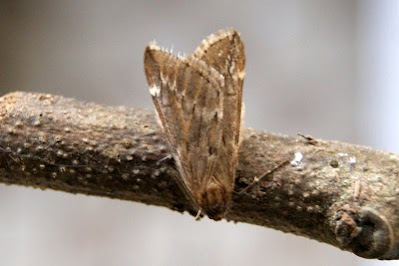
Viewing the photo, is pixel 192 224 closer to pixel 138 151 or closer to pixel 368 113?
pixel 368 113

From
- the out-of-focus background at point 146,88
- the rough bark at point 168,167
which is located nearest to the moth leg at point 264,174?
the rough bark at point 168,167

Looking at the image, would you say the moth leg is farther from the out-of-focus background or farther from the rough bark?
the out-of-focus background

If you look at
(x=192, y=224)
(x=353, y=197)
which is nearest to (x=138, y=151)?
(x=353, y=197)

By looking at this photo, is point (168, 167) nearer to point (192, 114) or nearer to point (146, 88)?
point (192, 114)

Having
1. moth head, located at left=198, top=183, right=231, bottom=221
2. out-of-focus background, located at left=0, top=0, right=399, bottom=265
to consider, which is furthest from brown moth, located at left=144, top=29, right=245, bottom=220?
out-of-focus background, located at left=0, top=0, right=399, bottom=265

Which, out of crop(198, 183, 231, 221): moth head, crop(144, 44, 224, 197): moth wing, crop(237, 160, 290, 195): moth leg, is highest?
crop(144, 44, 224, 197): moth wing

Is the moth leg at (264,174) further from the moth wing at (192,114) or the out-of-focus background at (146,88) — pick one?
the out-of-focus background at (146,88)

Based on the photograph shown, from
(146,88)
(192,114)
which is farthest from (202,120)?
(146,88)
